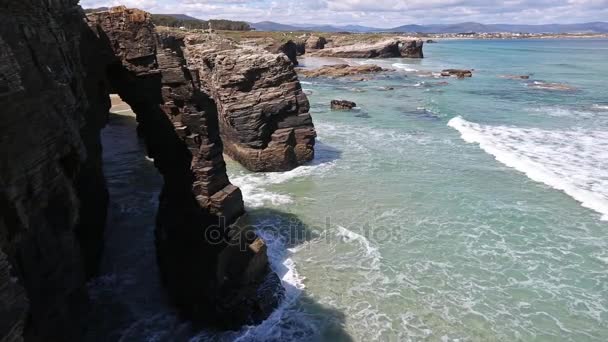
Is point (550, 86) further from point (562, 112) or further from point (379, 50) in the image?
point (379, 50)

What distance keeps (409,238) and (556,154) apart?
17150 mm

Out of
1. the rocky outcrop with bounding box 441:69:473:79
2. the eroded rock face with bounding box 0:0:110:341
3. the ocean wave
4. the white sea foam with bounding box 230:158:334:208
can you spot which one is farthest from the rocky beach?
the rocky outcrop with bounding box 441:69:473:79

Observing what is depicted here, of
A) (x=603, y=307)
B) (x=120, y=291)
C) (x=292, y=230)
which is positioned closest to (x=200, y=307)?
(x=120, y=291)

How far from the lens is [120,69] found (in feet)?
Result: 39.3

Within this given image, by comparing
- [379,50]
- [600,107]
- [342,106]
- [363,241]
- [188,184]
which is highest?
[379,50]

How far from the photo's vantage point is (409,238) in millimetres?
18500

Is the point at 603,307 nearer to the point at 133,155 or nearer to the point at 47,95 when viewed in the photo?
the point at 47,95

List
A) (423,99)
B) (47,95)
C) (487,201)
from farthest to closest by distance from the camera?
1. (423,99)
2. (487,201)
3. (47,95)

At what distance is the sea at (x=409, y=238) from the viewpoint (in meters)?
13.4

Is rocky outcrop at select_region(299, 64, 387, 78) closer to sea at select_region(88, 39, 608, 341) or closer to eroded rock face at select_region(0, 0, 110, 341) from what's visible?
sea at select_region(88, 39, 608, 341)

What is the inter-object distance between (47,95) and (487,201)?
19.6m

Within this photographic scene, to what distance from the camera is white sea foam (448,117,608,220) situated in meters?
23.7

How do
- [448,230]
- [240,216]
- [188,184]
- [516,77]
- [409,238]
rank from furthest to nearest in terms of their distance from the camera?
[516,77] < [448,230] < [409,238] < [240,216] < [188,184]

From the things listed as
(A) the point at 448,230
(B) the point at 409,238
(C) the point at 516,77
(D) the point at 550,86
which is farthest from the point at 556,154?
(C) the point at 516,77
